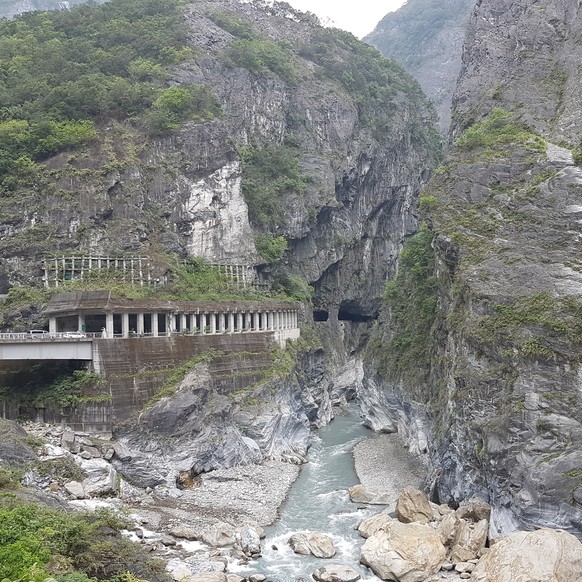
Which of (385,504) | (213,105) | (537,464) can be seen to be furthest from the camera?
(213,105)

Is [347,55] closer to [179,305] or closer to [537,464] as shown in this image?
[179,305]

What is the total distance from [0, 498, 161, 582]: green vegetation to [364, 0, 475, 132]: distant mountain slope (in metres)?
128

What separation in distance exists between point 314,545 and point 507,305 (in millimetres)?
14766

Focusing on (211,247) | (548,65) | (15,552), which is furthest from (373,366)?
(15,552)

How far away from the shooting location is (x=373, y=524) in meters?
32.6

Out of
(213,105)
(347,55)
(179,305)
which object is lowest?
(179,305)

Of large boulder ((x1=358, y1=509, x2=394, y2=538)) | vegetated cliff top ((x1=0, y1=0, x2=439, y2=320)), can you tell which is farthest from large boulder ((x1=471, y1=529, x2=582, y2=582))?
vegetated cliff top ((x1=0, y1=0, x2=439, y2=320))

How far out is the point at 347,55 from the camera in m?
96.9

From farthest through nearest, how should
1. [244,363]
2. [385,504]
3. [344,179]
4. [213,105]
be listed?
[344,179], [213,105], [244,363], [385,504]

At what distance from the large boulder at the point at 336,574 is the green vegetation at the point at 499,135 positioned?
29.6 meters

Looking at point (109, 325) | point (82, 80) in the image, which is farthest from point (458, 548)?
point (82, 80)

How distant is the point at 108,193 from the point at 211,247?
9.73 m

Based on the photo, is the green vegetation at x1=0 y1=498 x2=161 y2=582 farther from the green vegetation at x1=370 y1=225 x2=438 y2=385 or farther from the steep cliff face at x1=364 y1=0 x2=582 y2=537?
the green vegetation at x1=370 y1=225 x2=438 y2=385

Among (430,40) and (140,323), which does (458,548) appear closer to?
(140,323)
